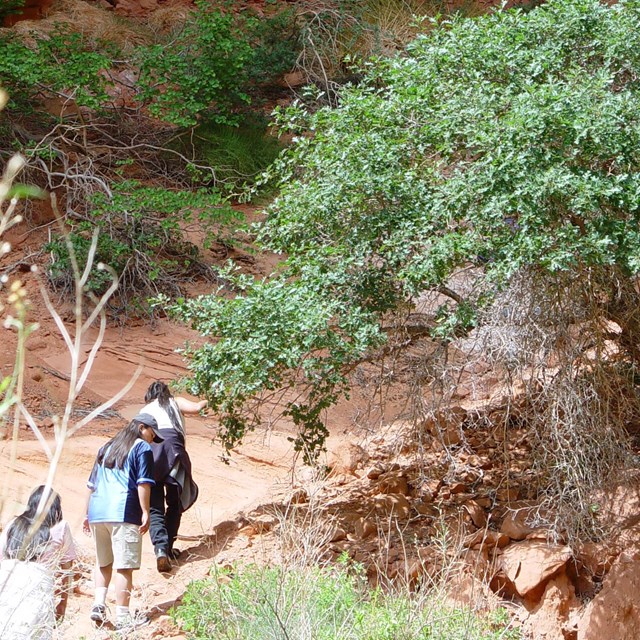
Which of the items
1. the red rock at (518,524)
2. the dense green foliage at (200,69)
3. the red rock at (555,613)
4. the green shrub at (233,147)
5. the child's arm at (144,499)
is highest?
the dense green foliage at (200,69)

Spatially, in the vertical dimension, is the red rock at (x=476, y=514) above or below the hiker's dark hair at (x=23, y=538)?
below

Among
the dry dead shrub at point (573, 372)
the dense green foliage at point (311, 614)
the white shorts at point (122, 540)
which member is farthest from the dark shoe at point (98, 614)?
the dry dead shrub at point (573, 372)

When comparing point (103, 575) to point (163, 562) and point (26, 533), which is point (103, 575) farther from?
point (26, 533)

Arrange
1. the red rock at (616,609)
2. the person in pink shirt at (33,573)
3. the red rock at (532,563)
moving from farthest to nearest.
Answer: the red rock at (532,563)
the red rock at (616,609)
the person in pink shirt at (33,573)

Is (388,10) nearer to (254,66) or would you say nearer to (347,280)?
(254,66)

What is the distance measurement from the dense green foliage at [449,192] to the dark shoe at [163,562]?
963mm

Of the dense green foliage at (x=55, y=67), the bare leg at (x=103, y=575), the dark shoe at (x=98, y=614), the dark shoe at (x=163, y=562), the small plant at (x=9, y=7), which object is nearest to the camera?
the dark shoe at (x=98, y=614)

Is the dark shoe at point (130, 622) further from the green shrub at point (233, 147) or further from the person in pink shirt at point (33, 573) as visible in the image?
the green shrub at point (233, 147)

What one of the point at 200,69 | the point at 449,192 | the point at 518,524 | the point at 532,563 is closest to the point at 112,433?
the point at 518,524

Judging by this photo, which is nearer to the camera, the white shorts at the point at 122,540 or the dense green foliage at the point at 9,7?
the white shorts at the point at 122,540

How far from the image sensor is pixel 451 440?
803 cm

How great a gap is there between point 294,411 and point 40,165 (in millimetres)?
7815

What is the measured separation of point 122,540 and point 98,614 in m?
0.48

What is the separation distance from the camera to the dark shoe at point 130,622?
532 cm
